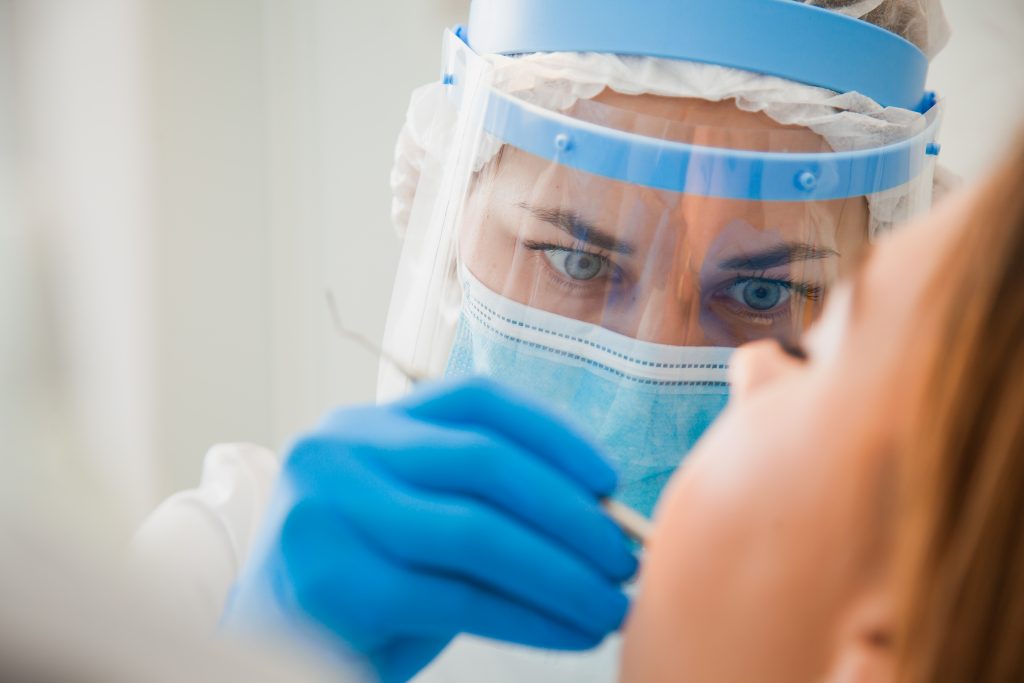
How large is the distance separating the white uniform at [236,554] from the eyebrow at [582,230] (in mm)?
454

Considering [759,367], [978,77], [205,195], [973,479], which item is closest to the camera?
[973,479]

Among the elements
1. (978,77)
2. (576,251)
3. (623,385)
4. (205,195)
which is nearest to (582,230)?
(576,251)

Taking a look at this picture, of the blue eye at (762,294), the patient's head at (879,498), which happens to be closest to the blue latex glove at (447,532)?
the patient's head at (879,498)

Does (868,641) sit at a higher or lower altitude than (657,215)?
lower

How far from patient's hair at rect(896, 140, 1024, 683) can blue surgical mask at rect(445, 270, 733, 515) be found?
1.81 feet

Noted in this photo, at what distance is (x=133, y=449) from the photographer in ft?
7.14

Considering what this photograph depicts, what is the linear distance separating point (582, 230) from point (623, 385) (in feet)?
0.61

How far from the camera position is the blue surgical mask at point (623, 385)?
3.47ft

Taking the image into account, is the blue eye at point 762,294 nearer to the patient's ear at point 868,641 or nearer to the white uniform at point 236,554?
the white uniform at point 236,554

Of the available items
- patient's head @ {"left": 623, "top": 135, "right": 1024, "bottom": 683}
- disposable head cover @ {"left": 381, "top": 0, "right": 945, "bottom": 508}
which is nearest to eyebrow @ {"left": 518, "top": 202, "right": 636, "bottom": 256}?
disposable head cover @ {"left": 381, "top": 0, "right": 945, "bottom": 508}

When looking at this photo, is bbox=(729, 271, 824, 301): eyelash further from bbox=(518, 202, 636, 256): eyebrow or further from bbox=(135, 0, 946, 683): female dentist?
bbox=(518, 202, 636, 256): eyebrow

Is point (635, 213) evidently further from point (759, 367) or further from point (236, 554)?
point (236, 554)

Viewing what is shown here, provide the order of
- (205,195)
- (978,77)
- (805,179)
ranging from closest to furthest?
(805,179) → (978,77) → (205,195)

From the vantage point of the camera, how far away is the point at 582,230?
109 centimetres
